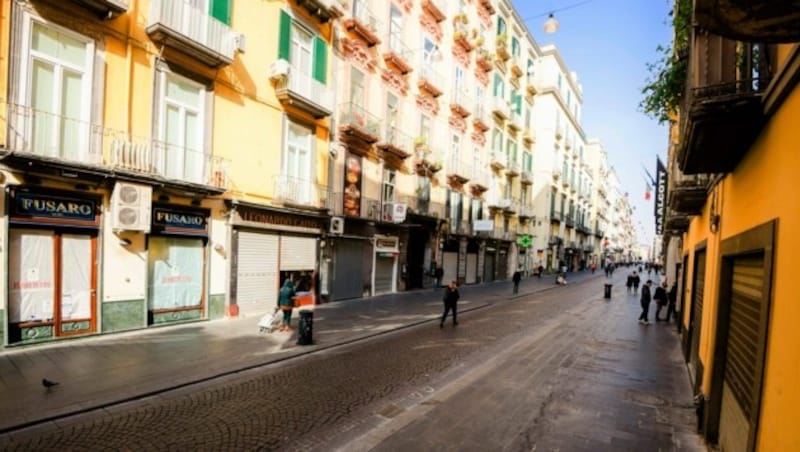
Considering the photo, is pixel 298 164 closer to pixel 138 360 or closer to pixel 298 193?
pixel 298 193

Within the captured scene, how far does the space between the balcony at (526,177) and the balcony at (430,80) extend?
1544cm

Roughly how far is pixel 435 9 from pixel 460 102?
19.1 ft

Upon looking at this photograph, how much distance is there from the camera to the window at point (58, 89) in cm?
852

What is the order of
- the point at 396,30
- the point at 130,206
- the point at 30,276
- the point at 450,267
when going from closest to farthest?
the point at 30,276 → the point at 130,206 → the point at 396,30 → the point at 450,267

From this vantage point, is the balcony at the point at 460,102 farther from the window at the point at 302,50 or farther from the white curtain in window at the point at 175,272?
the white curtain in window at the point at 175,272

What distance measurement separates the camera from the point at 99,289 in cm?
966

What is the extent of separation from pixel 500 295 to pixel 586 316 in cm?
656

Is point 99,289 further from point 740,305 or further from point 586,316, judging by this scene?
point 586,316

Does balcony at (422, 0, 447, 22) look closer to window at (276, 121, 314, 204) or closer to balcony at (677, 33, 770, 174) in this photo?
window at (276, 121, 314, 204)

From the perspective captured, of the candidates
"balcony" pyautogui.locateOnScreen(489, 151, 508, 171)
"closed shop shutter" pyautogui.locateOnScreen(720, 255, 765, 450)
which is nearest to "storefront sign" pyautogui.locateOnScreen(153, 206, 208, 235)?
"closed shop shutter" pyautogui.locateOnScreen(720, 255, 765, 450)

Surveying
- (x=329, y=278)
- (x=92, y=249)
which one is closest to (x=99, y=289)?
(x=92, y=249)

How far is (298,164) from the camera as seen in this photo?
15.6m

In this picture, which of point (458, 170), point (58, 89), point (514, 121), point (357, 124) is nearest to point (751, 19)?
point (58, 89)

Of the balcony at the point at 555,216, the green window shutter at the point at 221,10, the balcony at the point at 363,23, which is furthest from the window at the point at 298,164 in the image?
the balcony at the point at 555,216
